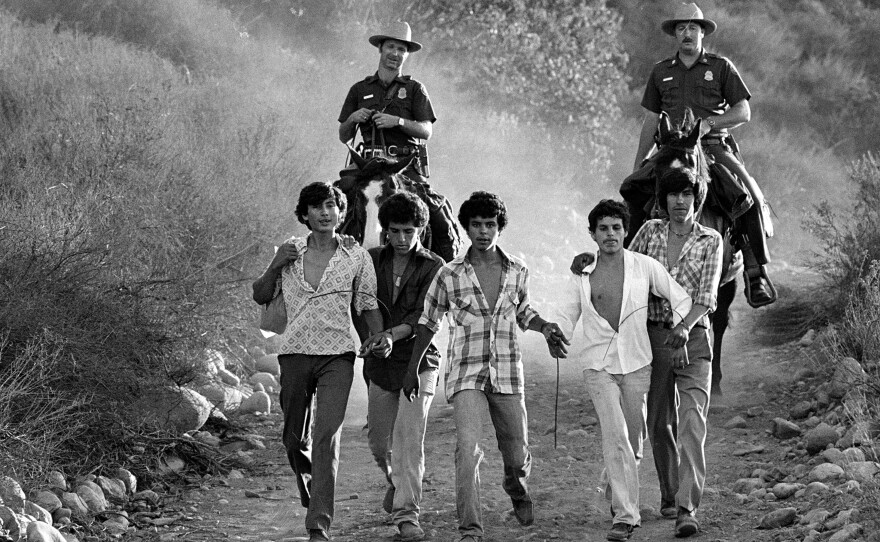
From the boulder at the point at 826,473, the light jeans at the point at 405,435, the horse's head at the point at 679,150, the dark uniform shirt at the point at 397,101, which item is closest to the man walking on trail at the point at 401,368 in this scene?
the light jeans at the point at 405,435

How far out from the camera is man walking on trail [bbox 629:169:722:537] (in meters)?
7.16

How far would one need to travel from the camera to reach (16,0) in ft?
65.7

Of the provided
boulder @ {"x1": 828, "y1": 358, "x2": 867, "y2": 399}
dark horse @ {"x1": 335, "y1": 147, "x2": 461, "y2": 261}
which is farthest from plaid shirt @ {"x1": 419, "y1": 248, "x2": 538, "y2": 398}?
boulder @ {"x1": 828, "y1": 358, "x2": 867, "y2": 399}

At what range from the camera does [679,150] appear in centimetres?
890

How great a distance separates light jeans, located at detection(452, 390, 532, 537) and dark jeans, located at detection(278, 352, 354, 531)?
2.08 feet

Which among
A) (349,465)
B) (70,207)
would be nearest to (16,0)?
(70,207)

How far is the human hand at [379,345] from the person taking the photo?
701 centimetres

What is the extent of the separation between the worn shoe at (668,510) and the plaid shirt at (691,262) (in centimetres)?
101

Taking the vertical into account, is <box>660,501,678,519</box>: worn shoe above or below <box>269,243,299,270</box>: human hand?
below

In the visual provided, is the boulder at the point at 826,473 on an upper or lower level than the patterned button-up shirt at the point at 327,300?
lower

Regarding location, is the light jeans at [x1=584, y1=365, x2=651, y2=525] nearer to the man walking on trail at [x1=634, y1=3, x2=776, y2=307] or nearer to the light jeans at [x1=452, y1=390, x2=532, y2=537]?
the light jeans at [x1=452, y1=390, x2=532, y2=537]

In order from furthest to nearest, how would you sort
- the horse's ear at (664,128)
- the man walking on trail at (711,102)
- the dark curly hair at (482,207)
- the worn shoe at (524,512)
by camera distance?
the man walking on trail at (711,102)
the horse's ear at (664,128)
the worn shoe at (524,512)
the dark curly hair at (482,207)

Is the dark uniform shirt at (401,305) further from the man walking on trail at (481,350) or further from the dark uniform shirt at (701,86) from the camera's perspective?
Answer: the dark uniform shirt at (701,86)

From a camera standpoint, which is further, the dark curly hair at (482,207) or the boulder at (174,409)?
the boulder at (174,409)
